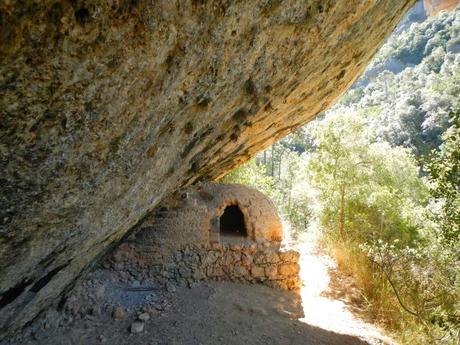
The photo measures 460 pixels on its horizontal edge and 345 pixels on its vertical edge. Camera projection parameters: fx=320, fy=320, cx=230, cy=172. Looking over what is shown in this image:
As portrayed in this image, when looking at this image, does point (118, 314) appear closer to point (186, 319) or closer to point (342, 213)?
point (186, 319)

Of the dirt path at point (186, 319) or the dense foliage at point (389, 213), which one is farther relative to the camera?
the dense foliage at point (389, 213)

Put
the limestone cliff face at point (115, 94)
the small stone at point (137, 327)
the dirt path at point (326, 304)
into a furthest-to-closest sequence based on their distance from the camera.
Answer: the dirt path at point (326, 304) → the small stone at point (137, 327) → the limestone cliff face at point (115, 94)

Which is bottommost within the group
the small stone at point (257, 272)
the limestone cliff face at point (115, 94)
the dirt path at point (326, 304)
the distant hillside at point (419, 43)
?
the dirt path at point (326, 304)

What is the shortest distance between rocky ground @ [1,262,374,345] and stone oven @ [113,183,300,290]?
0.35 m

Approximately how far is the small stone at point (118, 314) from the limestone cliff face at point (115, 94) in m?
0.85

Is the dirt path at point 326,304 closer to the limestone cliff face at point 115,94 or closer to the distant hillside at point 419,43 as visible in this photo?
the limestone cliff face at point 115,94

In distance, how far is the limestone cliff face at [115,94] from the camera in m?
1.56

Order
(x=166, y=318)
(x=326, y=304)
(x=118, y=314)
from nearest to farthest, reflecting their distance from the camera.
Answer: (x=118, y=314)
(x=166, y=318)
(x=326, y=304)

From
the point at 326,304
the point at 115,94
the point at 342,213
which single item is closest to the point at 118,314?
the point at 115,94

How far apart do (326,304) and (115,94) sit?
633cm

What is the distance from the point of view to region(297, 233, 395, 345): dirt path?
5121mm

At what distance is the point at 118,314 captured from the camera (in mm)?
4449

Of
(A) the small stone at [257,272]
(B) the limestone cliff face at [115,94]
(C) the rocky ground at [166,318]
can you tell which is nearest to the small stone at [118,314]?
(C) the rocky ground at [166,318]

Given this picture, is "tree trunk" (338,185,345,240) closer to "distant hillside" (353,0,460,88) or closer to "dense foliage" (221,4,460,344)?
"dense foliage" (221,4,460,344)
